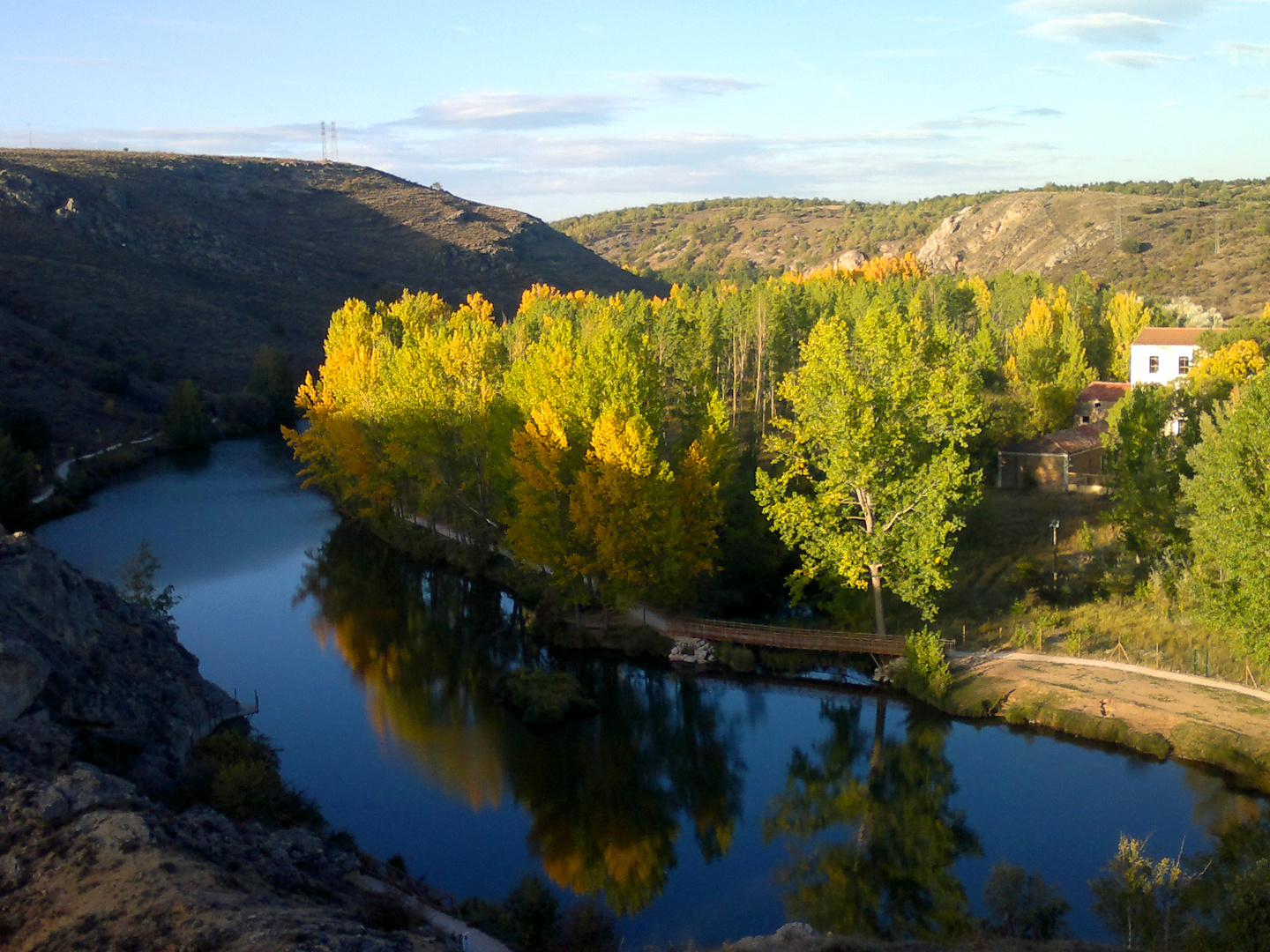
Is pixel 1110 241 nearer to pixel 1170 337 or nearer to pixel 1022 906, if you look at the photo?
pixel 1170 337

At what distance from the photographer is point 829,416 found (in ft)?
90.6

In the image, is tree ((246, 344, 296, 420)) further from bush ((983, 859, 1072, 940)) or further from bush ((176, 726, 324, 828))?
bush ((983, 859, 1072, 940))

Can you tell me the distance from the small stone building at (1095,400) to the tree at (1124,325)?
863 cm

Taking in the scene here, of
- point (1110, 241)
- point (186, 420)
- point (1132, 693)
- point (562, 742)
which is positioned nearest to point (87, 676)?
point (562, 742)

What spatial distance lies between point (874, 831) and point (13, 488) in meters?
36.4

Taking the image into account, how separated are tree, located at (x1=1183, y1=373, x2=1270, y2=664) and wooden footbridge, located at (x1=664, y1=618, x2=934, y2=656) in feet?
21.8

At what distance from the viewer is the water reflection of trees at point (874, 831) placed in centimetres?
1691

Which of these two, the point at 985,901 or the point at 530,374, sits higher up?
the point at 530,374

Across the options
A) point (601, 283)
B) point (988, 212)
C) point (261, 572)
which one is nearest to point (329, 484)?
point (261, 572)

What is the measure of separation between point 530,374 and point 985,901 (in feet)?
75.4

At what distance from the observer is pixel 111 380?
215 feet

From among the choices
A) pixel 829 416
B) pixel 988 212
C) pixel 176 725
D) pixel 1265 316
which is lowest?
pixel 176 725

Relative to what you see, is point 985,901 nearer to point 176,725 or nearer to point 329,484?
point 176,725

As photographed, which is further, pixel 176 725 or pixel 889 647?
pixel 889 647
